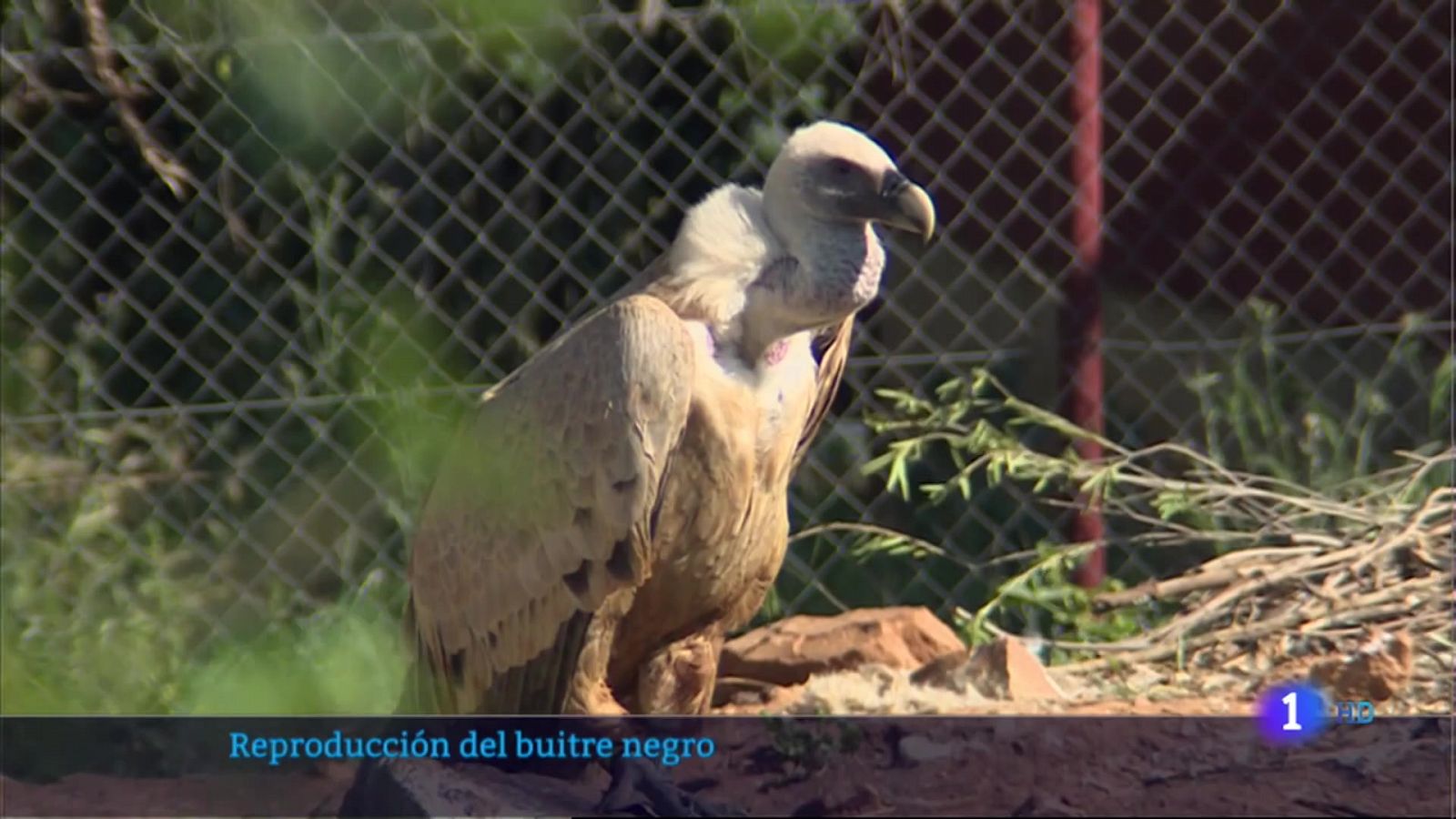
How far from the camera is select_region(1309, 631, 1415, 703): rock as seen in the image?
417cm

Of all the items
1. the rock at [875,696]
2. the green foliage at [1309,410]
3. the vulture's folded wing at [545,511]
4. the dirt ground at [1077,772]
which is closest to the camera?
the vulture's folded wing at [545,511]

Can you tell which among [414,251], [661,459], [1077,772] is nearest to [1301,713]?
[1077,772]

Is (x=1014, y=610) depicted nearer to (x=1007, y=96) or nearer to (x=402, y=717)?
(x=1007, y=96)

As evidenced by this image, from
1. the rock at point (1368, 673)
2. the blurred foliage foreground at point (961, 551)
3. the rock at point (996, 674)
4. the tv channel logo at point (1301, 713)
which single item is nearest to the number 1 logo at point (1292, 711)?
the tv channel logo at point (1301, 713)

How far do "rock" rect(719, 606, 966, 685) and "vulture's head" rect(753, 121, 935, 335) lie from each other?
112 centimetres

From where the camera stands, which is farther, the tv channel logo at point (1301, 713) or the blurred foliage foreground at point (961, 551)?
the blurred foliage foreground at point (961, 551)

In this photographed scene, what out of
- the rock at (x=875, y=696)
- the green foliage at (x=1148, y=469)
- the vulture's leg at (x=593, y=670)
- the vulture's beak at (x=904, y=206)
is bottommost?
the vulture's leg at (x=593, y=670)

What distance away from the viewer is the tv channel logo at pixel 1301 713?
3.67 metres

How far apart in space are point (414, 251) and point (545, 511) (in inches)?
49.6

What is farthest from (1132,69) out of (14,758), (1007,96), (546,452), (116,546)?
(14,758)

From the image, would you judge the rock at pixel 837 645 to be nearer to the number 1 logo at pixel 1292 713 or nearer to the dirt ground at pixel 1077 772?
the dirt ground at pixel 1077 772

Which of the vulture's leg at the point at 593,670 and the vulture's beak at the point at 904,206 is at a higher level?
the vulture's beak at the point at 904,206

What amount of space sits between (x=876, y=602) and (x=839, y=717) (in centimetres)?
120

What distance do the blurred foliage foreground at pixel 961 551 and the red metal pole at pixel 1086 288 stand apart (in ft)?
0.22
